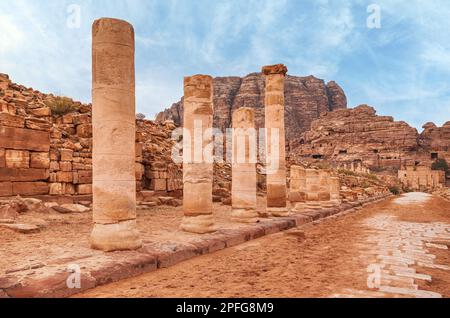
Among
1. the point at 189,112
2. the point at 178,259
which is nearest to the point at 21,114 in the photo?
the point at 189,112

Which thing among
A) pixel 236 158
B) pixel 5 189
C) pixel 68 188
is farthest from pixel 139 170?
pixel 236 158

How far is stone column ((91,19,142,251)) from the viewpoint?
638 cm

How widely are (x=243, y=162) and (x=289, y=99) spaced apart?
115645 mm

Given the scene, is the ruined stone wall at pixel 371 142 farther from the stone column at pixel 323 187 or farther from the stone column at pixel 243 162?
the stone column at pixel 243 162

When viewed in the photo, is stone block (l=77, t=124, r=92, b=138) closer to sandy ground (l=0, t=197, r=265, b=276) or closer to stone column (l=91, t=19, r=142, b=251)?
sandy ground (l=0, t=197, r=265, b=276)

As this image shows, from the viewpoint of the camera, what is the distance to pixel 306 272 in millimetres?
5250

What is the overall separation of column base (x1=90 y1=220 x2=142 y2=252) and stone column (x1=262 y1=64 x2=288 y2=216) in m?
6.82

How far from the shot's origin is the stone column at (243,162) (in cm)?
1066

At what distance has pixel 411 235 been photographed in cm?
910

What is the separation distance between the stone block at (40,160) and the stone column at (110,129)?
6136 mm

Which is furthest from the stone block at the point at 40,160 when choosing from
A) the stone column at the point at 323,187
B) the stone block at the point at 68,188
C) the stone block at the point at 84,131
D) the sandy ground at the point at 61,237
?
the stone column at the point at 323,187

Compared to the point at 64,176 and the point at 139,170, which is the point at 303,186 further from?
the point at 64,176

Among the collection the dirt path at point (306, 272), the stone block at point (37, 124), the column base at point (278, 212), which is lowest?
the dirt path at point (306, 272)

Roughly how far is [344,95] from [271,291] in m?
137
